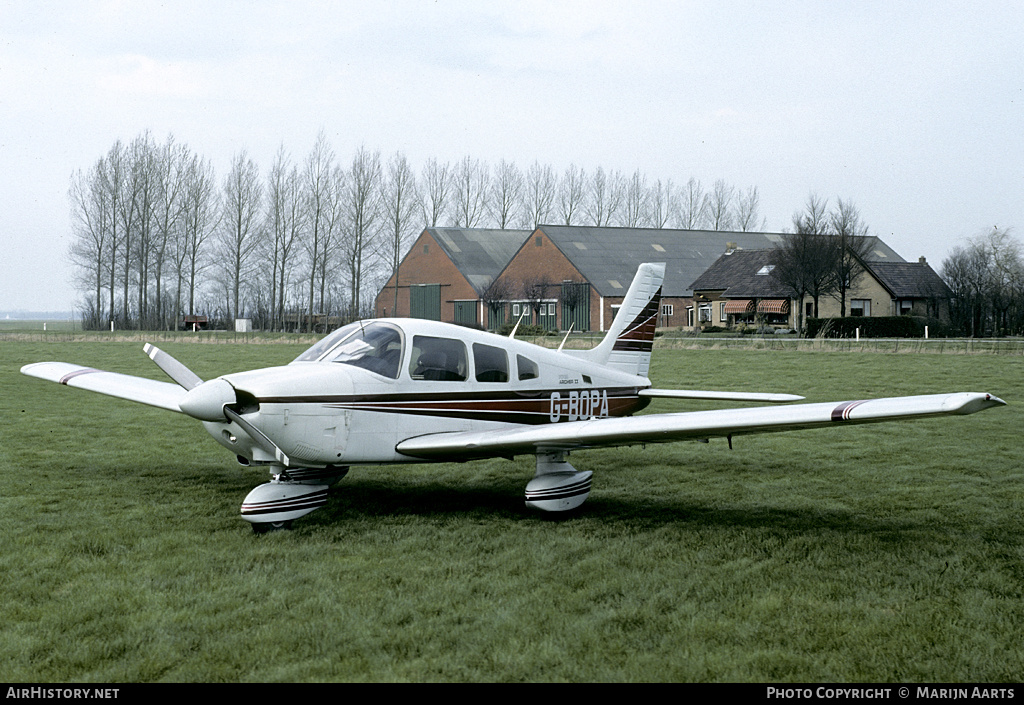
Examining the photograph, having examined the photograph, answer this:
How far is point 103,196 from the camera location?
63656 millimetres

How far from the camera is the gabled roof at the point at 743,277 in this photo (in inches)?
2090

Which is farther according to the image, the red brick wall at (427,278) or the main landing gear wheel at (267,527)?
the red brick wall at (427,278)

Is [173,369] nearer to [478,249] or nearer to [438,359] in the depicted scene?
[438,359]

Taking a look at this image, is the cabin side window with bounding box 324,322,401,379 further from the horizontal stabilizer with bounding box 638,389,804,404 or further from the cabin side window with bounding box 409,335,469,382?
the horizontal stabilizer with bounding box 638,389,804,404

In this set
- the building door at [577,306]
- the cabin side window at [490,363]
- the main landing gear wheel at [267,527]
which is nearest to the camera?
the main landing gear wheel at [267,527]

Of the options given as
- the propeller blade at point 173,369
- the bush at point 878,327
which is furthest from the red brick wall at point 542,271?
the propeller blade at point 173,369

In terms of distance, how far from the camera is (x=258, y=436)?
6.93 meters

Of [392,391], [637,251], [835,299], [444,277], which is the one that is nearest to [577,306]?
[637,251]

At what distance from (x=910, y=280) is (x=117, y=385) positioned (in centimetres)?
5363

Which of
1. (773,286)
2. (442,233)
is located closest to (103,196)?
(442,233)

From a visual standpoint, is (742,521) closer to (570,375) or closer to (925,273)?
(570,375)

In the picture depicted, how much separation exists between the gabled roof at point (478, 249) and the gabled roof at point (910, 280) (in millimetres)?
25942

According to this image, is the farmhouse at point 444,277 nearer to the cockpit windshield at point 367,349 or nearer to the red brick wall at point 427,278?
the red brick wall at point 427,278

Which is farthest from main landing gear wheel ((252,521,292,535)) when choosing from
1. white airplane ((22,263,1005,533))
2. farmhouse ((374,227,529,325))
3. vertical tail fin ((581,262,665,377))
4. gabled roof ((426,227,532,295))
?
gabled roof ((426,227,532,295))
